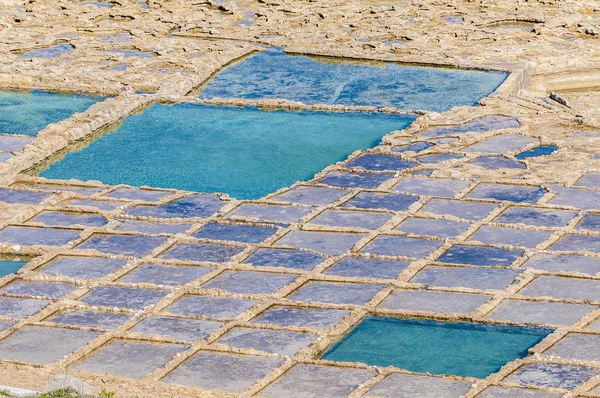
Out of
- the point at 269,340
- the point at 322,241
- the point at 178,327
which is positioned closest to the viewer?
the point at 269,340

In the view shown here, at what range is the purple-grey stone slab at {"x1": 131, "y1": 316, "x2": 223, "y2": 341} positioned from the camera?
8.09 meters

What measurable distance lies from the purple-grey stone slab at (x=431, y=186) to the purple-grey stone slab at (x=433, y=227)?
70 centimetres

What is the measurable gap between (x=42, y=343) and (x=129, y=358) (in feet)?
2.16

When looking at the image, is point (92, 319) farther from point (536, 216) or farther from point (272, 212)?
point (536, 216)

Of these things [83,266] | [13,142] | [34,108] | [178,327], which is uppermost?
[178,327]

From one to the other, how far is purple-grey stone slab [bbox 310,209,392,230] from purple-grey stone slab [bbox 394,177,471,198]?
2.30ft

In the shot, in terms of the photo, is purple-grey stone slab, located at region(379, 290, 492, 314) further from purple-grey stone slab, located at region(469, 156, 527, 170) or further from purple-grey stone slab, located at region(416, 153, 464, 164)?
purple-grey stone slab, located at region(416, 153, 464, 164)

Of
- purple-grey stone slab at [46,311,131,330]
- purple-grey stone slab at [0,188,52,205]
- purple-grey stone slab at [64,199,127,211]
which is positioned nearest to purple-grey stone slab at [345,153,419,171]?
purple-grey stone slab at [64,199,127,211]

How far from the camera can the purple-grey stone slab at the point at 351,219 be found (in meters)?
10.1

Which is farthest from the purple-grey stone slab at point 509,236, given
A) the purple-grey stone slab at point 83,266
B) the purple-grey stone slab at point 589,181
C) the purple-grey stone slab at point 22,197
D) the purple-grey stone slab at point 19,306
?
the purple-grey stone slab at point 22,197

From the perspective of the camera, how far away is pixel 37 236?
10008 mm

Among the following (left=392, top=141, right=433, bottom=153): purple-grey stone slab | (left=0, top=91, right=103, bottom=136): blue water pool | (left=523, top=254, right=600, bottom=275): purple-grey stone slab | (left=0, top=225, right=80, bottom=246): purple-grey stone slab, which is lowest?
(left=0, top=91, right=103, bottom=136): blue water pool

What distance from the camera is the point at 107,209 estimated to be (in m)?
10.6

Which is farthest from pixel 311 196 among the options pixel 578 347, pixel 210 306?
pixel 578 347
